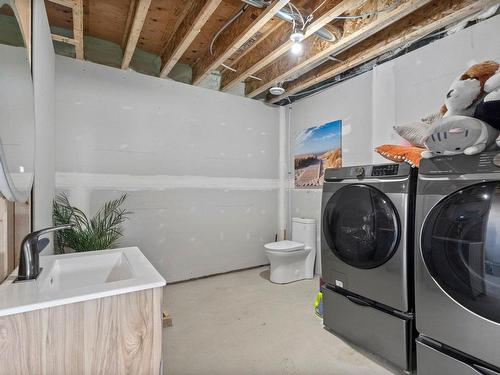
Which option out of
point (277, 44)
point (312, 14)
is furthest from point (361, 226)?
point (277, 44)

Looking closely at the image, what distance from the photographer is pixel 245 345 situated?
76.7 inches

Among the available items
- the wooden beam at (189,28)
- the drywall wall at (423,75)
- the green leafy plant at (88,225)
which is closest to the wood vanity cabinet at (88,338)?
the green leafy plant at (88,225)

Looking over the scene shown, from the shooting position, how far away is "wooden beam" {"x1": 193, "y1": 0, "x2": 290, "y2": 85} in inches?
73.4

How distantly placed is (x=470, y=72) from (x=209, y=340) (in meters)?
2.46

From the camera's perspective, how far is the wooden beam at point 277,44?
1854 millimetres

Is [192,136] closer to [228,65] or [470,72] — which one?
[228,65]

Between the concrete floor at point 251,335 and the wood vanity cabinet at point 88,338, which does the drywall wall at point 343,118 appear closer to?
the concrete floor at point 251,335

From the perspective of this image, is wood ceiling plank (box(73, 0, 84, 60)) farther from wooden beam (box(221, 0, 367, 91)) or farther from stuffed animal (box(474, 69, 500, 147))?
stuffed animal (box(474, 69, 500, 147))

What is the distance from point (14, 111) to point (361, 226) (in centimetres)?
199

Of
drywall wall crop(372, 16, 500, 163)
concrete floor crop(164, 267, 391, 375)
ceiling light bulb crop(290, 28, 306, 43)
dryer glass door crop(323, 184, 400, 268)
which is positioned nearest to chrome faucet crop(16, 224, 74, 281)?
concrete floor crop(164, 267, 391, 375)

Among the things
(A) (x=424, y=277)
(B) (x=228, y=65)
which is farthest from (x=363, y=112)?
(A) (x=424, y=277)

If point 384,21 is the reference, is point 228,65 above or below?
above

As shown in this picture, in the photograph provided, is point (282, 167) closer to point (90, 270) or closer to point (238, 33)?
point (238, 33)

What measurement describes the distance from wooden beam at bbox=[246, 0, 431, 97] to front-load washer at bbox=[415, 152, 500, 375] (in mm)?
1152
